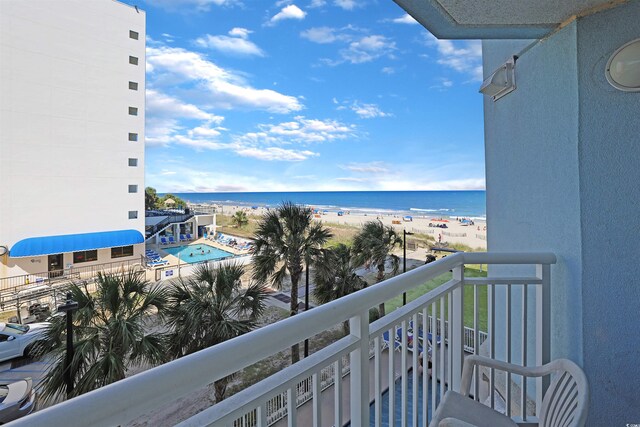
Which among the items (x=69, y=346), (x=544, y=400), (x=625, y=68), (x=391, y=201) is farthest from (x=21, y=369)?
(x=391, y=201)

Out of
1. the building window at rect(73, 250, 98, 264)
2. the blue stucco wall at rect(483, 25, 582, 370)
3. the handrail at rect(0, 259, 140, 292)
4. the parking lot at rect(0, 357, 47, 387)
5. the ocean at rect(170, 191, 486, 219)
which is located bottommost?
the parking lot at rect(0, 357, 47, 387)

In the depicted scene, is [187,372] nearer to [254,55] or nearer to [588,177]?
[588,177]

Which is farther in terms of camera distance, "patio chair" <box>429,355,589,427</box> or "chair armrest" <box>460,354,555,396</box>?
"chair armrest" <box>460,354,555,396</box>

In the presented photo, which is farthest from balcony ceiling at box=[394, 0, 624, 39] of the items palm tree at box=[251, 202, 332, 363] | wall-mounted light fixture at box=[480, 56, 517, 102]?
palm tree at box=[251, 202, 332, 363]

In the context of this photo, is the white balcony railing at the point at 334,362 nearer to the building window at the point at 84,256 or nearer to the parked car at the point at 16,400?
the parked car at the point at 16,400

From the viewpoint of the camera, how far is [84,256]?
500 inches

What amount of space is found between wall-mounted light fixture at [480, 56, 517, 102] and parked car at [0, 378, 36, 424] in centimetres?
544

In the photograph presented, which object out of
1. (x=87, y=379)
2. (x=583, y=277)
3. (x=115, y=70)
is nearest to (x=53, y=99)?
(x=115, y=70)

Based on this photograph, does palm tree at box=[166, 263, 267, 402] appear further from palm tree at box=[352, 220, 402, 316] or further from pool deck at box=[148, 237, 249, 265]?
pool deck at box=[148, 237, 249, 265]

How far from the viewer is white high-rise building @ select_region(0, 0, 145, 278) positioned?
1079 centimetres

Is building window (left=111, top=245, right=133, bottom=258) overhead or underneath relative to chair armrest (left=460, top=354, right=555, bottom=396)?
underneath

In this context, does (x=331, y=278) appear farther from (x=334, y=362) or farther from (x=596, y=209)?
(x=334, y=362)

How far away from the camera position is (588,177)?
1276 mm

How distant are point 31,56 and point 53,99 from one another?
145cm
